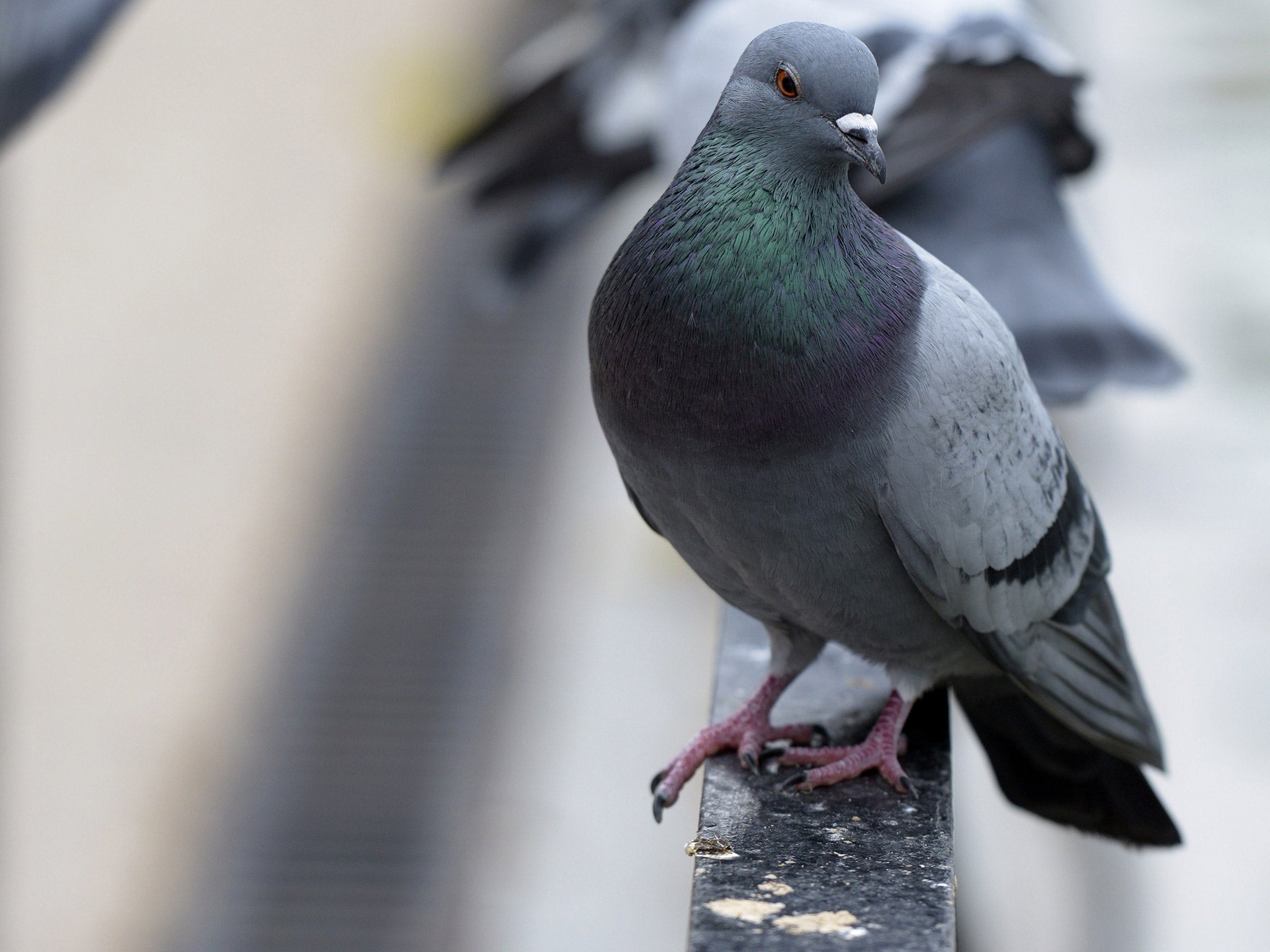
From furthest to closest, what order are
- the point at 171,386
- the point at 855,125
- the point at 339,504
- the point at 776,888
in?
the point at 171,386
the point at 339,504
the point at 776,888
the point at 855,125

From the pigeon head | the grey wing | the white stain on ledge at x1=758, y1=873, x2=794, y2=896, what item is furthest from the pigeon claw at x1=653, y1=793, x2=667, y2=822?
the pigeon head

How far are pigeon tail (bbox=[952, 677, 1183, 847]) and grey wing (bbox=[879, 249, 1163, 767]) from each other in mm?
111

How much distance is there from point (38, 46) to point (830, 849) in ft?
4.59

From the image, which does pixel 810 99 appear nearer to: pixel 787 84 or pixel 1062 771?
pixel 787 84

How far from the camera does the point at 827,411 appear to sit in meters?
1.79

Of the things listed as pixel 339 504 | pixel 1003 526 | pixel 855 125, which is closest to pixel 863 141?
pixel 855 125

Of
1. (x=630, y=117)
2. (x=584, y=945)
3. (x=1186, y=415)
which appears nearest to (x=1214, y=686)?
(x=1186, y=415)

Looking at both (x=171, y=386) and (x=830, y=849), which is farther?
(x=171, y=386)

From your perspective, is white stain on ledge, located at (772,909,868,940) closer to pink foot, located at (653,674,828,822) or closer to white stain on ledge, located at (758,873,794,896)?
white stain on ledge, located at (758,873,794,896)

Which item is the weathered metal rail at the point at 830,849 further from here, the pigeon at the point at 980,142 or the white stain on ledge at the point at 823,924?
the pigeon at the point at 980,142

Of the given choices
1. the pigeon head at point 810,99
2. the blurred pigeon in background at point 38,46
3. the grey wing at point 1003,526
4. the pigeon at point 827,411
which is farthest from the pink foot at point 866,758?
the blurred pigeon in background at point 38,46

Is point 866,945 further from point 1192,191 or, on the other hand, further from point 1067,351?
point 1192,191

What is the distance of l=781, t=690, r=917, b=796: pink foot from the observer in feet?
6.88

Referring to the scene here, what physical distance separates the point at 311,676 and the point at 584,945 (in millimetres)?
1235
